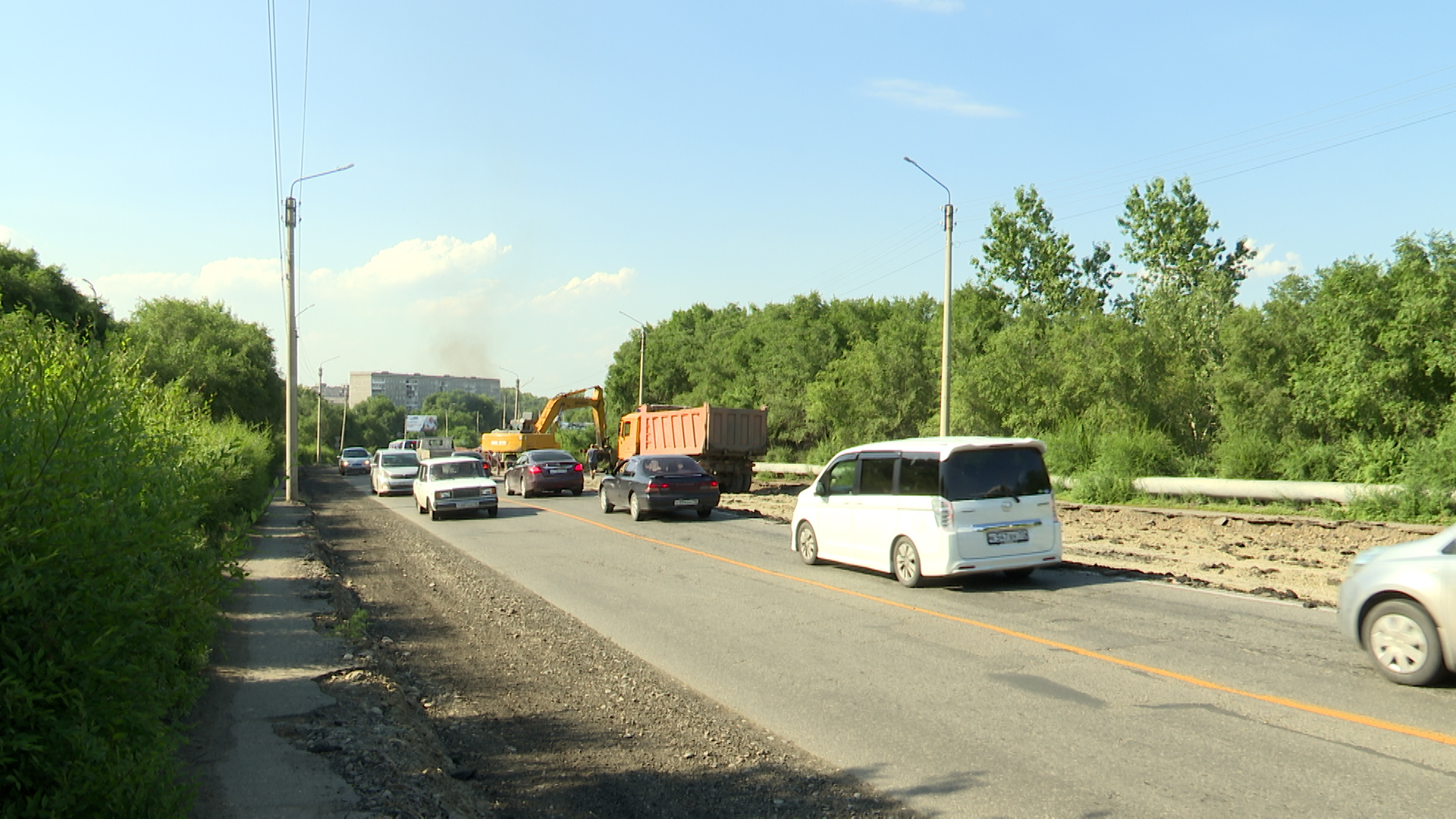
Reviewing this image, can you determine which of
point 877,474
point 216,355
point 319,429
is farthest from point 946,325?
point 319,429

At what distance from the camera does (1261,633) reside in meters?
9.26

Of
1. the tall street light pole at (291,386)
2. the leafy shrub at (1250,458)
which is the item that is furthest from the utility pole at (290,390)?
the leafy shrub at (1250,458)

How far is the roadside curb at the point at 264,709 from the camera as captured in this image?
4980 mm

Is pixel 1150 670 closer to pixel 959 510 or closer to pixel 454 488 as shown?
pixel 959 510

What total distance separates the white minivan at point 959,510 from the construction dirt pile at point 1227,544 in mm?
2160

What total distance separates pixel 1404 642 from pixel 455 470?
2280 centimetres

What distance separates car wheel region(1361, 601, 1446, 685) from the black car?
1640 cm

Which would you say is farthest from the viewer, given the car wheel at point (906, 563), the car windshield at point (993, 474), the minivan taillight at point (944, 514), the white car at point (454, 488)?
the white car at point (454, 488)

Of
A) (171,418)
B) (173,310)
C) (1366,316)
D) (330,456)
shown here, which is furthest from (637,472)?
(330,456)

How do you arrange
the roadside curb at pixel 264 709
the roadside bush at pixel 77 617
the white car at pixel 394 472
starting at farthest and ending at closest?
the white car at pixel 394 472, the roadside curb at pixel 264 709, the roadside bush at pixel 77 617

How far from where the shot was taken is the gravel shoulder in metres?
5.40

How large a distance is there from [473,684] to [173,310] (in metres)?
42.8

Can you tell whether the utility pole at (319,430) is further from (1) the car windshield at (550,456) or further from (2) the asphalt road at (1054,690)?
(2) the asphalt road at (1054,690)

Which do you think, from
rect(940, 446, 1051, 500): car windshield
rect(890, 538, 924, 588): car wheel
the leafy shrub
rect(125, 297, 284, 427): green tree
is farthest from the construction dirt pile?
rect(125, 297, 284, 427): green tree
